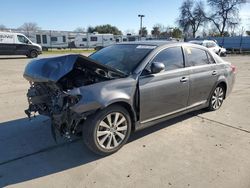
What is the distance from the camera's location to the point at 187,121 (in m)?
5.66

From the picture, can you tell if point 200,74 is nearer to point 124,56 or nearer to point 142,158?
point 124,56

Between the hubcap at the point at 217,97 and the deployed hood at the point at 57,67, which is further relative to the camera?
the hubcap at the point at 217,97

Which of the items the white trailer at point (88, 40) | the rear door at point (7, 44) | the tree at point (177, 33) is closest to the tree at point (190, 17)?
the tree at point (177, 33)

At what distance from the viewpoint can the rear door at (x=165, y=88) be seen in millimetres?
4426

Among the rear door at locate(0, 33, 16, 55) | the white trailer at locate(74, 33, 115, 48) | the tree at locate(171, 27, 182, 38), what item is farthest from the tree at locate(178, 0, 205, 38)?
the rear door at locate(0, 33, 16, 55)

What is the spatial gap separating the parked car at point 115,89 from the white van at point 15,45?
59.3 feet

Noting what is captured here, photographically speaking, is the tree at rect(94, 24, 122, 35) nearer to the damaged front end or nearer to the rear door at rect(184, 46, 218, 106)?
the rear door at rect(184, 46, 218, 106)

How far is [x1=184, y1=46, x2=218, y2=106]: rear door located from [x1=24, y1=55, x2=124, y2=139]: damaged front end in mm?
1786

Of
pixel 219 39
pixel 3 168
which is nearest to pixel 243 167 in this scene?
pixel 3 168

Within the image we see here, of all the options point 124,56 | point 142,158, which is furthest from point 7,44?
point 142,158

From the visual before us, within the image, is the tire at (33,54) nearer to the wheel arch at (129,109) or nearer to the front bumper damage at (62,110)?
the front bumper damage at (62,110)

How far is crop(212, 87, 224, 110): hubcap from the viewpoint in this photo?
6227mm

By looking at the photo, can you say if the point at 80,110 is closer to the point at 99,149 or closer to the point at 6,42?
the point at 99,149

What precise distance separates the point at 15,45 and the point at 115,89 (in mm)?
19724
